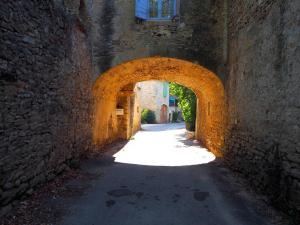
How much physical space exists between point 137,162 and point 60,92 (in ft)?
11.0

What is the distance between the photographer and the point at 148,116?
3222cm

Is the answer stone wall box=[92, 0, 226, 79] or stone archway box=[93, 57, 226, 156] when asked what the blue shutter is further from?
stone archway box=[93, 57, 226, 156]

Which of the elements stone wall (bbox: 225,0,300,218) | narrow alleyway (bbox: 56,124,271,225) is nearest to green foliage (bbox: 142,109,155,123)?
narrow alleyway (bbox: 56,124,271,225)

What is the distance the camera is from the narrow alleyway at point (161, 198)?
13.6 ft

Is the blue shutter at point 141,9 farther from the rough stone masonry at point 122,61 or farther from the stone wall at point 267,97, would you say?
the stone wall at point 267,97

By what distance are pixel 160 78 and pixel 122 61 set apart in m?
3.75

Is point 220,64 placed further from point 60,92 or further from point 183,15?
point 60,92

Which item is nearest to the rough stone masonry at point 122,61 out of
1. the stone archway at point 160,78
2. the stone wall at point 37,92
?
the stone wall at point 37,92

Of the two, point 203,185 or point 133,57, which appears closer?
point 203,185

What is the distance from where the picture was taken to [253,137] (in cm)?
593

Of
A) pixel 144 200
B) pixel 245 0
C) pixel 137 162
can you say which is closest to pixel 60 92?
pixel 144 200

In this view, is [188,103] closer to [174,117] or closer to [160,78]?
[160,78]

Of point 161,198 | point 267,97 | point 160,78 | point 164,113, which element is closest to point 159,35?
point 160,78

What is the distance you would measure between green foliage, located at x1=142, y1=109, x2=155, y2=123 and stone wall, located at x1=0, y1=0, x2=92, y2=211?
24.4 meters
